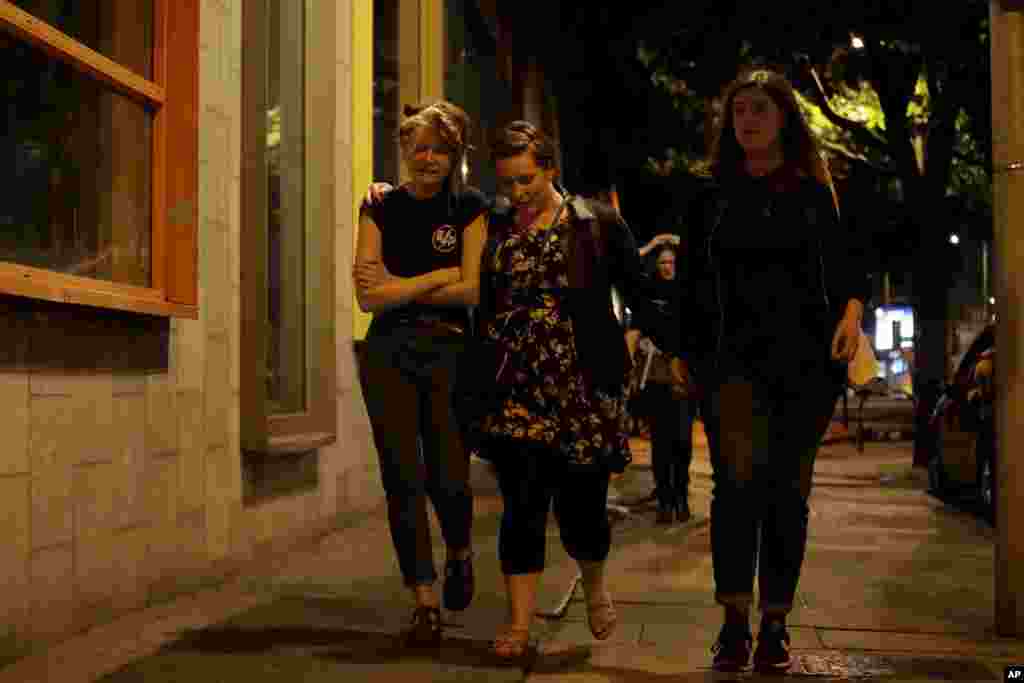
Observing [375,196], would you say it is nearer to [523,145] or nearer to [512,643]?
[523,145]

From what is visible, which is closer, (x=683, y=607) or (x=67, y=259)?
(x=67, y=259)

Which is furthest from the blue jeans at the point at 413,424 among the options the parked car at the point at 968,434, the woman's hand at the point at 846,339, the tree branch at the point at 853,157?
the tree branch at the point at 853,157

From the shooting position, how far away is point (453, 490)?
5027 millimetres

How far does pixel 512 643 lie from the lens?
15.2 feet

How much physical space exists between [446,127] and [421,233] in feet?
1.22

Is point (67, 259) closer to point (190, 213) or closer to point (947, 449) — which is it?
point (190, 213)

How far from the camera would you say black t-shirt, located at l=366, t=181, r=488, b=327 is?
4.89m

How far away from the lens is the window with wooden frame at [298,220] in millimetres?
6941

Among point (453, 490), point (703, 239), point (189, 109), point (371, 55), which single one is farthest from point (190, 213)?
point (371, 55)

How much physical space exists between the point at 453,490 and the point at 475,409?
1.69 feet

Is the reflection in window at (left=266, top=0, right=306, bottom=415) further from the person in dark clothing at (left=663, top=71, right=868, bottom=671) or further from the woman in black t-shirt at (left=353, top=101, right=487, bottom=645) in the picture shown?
the person in dark clothing at (left=663, top=71, right=868, bottom=671)

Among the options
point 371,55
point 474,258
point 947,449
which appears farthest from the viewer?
point 947,449

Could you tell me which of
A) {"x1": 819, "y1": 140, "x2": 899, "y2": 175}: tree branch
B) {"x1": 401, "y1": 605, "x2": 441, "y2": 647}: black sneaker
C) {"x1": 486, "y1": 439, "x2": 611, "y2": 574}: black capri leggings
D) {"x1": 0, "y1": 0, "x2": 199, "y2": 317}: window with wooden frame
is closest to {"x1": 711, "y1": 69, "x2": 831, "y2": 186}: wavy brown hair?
{"x1": 486, "y1": 439, "x2": 611, "y2": 574}: black capri leggings

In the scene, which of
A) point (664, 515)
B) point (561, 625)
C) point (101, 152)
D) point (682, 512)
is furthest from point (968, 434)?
point (101, 152)
